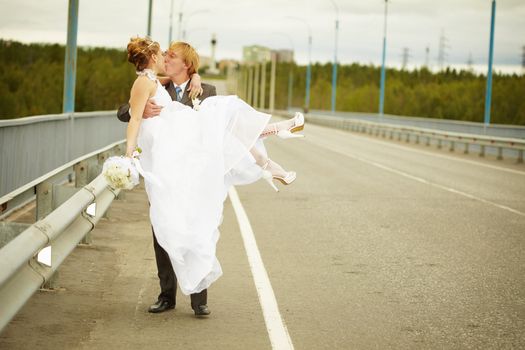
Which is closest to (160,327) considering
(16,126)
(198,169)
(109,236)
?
(198,169)

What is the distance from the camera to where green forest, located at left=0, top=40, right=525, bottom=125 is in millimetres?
81750

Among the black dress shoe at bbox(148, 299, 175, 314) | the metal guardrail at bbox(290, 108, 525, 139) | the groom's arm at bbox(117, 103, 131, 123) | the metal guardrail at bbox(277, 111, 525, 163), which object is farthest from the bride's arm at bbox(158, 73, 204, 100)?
the metal guardrail at bbox(290, 108, 525, 139)

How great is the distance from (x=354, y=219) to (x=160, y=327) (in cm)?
722

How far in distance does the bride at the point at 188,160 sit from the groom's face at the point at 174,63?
0.28ft

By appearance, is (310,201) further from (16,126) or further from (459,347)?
(459,347)

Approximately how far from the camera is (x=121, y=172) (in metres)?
6.42

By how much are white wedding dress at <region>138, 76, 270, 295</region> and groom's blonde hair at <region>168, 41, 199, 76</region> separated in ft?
0.87

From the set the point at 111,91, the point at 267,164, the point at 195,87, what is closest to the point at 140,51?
the point at 195,87

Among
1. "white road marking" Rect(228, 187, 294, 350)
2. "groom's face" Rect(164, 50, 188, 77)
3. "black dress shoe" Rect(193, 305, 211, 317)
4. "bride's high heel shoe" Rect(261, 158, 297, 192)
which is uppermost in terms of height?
"groom's face" Rect(164, 50, 188, 77)

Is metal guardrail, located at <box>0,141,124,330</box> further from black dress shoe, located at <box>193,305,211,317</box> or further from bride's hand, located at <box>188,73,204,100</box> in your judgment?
bride's hand, located at <box>188,73,204,100</box>

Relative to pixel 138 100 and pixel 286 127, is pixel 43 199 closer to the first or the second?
pixel 138 100

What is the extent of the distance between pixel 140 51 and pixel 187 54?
35 cm

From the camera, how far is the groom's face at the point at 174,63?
683 centimetres

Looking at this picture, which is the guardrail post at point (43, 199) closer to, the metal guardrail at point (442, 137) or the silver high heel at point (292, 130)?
the silver high heel at point (292, 130)
